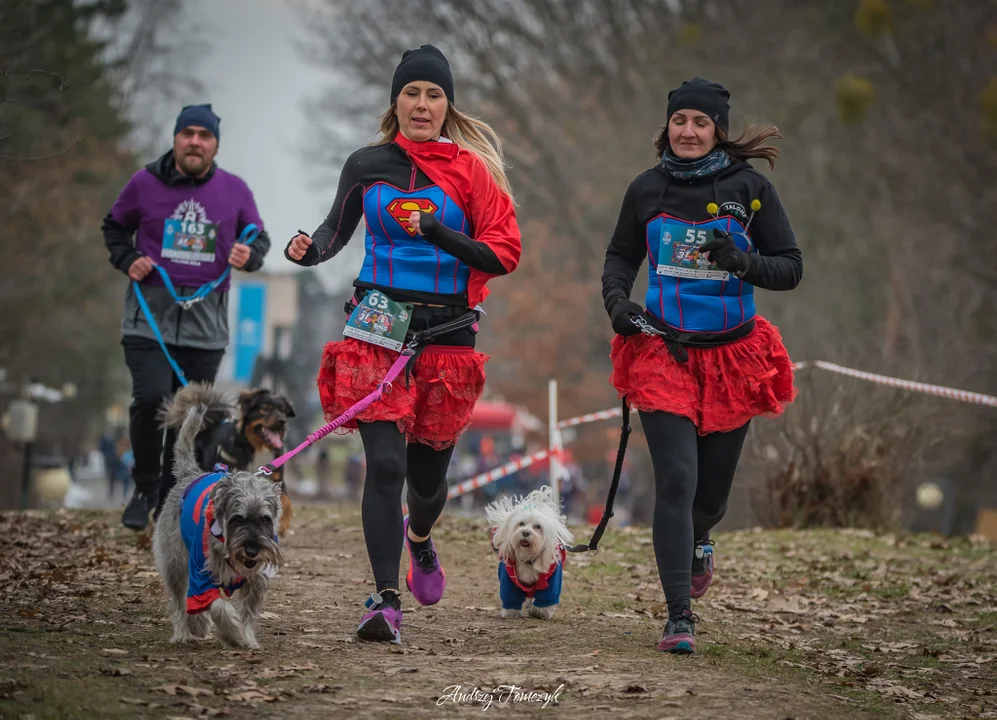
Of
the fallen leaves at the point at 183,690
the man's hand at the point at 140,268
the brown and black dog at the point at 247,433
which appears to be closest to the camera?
the fallen leaves at the point at 183,690

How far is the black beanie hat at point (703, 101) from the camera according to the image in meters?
6.12

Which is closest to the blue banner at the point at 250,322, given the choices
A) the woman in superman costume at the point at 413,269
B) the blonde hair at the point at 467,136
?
the blonde hair at the point at 467,136

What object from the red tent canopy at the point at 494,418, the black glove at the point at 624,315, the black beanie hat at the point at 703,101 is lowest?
the black glove at the point at 624,315

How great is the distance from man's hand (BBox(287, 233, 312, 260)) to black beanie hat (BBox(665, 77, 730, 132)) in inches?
67.5

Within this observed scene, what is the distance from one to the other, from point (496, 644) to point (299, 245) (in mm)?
1967

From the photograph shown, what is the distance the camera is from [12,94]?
11.6 meters

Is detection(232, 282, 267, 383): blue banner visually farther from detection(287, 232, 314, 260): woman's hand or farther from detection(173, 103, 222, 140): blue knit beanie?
detection(287, 232, 314, 260): woman's hand

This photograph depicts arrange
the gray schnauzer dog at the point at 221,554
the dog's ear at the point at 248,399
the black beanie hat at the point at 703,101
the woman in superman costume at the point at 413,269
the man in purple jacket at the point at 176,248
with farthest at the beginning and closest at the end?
the dog's ear at the point at 248,399 → the man in purple jacket at the point at 176,248 → the black beanie hat at the point at 703,101 → the woman in superman costume at the point at 413,269 → the gray schnauzer dog at the point at 221,554

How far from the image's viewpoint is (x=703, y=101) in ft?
20.1

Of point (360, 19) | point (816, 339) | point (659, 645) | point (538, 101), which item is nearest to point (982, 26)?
point (816, 339)

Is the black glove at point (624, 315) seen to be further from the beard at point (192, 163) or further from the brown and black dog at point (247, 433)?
the beard at point (192, 163)

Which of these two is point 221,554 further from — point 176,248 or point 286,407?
point 286,407

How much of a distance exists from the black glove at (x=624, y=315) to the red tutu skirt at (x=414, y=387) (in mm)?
622

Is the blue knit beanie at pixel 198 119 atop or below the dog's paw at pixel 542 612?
atop
